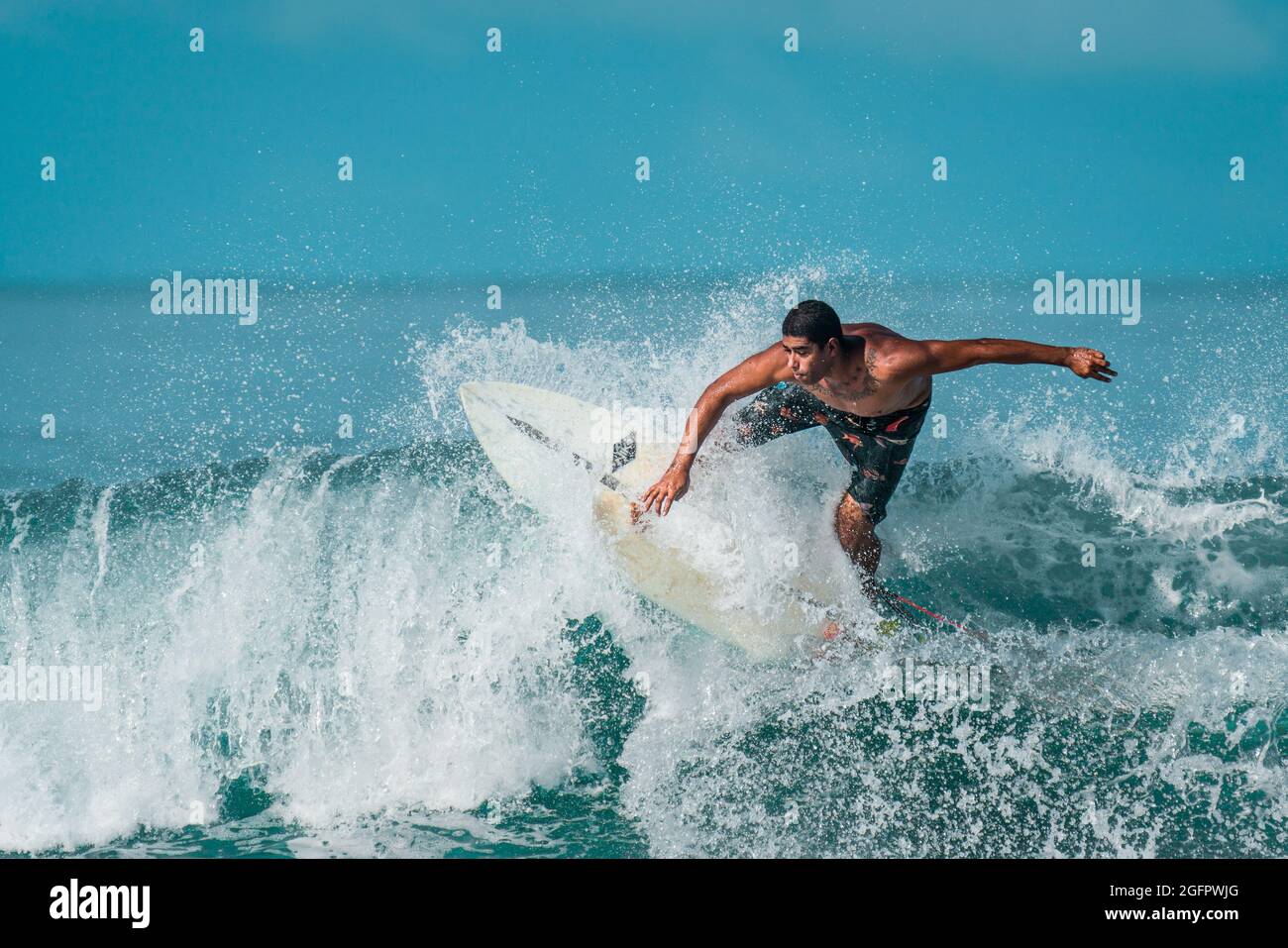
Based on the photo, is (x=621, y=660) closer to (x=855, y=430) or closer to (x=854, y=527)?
(x=854, y=527)

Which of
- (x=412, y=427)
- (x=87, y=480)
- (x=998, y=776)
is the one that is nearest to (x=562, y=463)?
(x=412, y=427)

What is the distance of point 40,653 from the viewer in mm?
A: 5613

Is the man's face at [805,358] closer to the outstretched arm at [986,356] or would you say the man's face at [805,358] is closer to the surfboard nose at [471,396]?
the outstretched arm at [986,356]

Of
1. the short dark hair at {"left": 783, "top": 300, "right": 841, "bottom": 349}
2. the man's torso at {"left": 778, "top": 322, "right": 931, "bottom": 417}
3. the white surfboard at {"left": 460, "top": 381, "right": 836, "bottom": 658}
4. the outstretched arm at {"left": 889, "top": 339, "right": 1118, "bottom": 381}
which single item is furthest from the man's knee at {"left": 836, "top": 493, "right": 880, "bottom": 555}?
the short dark hair at {"left": 783, "top": 300, "right": 841, "bottom": 349}

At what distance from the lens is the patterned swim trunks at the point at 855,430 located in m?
5.27

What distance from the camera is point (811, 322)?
15.2 feet

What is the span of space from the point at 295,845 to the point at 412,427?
283 cm

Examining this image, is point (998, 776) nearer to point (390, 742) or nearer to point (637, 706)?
point (637, 706)

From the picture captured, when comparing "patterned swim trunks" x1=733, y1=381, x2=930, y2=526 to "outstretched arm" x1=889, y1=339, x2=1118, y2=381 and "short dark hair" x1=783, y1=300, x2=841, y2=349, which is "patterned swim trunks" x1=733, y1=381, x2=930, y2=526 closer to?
"outstretched arm" x1=889, y1=339, x2=1118, y2=381

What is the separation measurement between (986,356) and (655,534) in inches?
74.6

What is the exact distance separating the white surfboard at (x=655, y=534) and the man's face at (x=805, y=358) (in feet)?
3.69

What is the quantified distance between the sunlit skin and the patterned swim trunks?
82 millimetres

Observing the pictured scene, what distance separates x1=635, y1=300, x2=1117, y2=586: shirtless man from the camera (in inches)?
183

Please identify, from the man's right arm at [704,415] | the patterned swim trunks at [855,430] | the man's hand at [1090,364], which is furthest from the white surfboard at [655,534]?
the man's hand at [1090,364]
